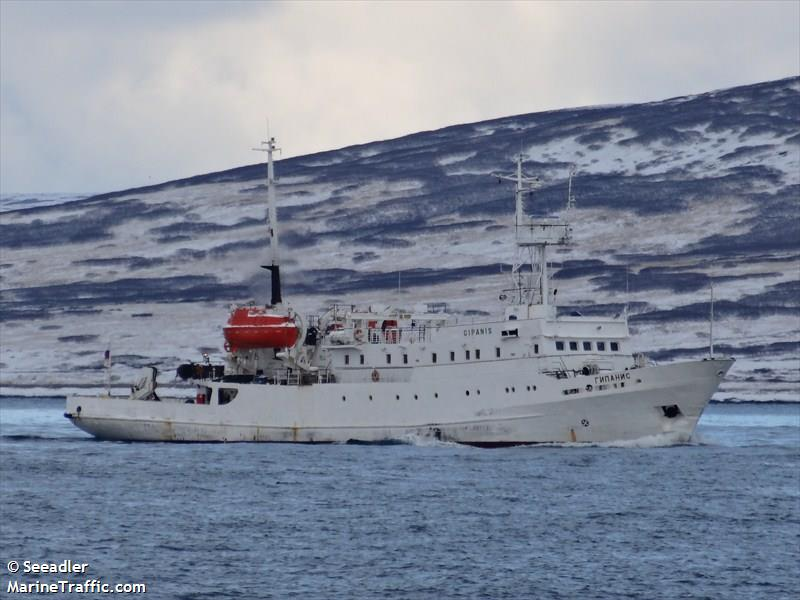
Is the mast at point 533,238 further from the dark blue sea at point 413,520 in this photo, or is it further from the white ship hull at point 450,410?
the dark blue sea at point 413,520

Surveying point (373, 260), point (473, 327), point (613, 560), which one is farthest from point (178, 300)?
point (613, 560)

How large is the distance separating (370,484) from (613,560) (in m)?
16.3

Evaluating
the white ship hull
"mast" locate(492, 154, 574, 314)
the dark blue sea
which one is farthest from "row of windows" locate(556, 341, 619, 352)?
the dark blue sea

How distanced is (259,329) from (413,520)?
3280 centimetres

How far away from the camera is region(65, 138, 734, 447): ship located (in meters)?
73.2

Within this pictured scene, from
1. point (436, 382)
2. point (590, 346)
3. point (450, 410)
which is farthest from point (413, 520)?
point (590, 346)

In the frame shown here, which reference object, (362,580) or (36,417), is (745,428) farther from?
(362,580)

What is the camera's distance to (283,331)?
81.7 meters

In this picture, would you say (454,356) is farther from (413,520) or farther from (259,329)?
(413,520)

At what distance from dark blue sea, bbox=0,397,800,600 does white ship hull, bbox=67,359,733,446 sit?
1.56 metres

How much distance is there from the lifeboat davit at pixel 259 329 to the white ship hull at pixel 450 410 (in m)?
3.13

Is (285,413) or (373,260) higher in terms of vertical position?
(373,260)

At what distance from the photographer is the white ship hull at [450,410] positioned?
72.8m

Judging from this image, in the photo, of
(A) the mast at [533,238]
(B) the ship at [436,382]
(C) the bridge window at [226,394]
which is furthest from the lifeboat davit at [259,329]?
(A) the mast at [533,238]
